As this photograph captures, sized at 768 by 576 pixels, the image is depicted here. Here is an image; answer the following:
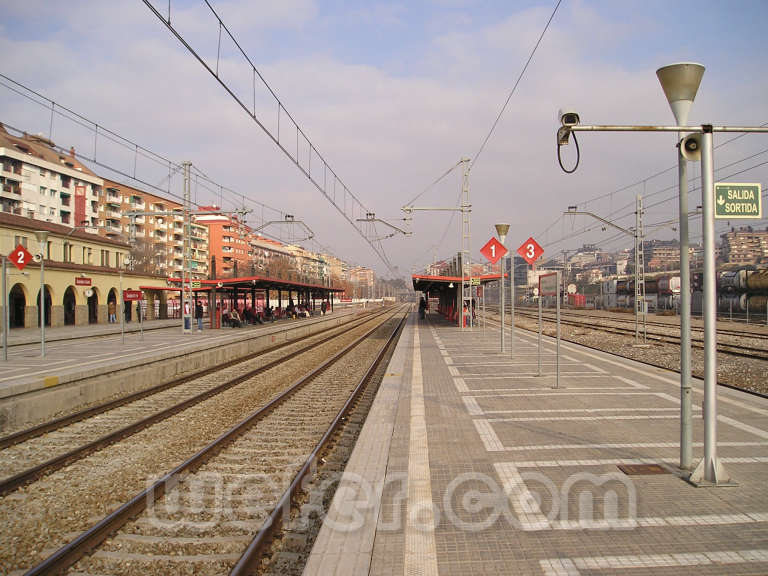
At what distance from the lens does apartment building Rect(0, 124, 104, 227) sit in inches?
1983

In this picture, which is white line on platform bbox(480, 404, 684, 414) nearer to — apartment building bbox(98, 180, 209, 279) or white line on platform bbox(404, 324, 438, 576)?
white line on platform bbox(404, 324, 438, 576)

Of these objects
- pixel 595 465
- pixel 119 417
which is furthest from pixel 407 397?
pixel 119 417

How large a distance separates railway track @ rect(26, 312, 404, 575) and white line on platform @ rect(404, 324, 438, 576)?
3.74 feet

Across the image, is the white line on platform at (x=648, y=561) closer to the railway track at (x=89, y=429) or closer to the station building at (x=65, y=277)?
the railway track at (x=89, y=429)

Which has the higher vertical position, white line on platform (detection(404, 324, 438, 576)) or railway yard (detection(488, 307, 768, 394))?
white line on platform (detection(404, 324, 438, 576))

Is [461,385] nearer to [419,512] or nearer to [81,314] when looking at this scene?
[419,512]

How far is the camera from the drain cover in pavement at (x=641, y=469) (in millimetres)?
5204

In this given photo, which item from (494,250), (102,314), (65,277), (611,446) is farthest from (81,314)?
(611,446)

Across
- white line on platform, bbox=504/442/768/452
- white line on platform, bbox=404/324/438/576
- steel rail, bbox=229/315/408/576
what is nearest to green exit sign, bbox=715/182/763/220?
white line on platform, bbox=504/442/768/452

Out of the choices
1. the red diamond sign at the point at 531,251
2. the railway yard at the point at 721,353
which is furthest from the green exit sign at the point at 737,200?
the red diamond sign at the point at 531,251

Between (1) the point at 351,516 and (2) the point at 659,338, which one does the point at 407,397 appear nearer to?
(1) the point at 351,516

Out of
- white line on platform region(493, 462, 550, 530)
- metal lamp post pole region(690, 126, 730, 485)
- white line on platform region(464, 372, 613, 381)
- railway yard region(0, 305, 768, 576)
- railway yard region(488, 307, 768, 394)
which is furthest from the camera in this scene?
railway yard region(488, 307, 768, 394)

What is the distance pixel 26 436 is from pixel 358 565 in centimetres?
692

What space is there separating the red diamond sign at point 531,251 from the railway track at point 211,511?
21.0 feet
